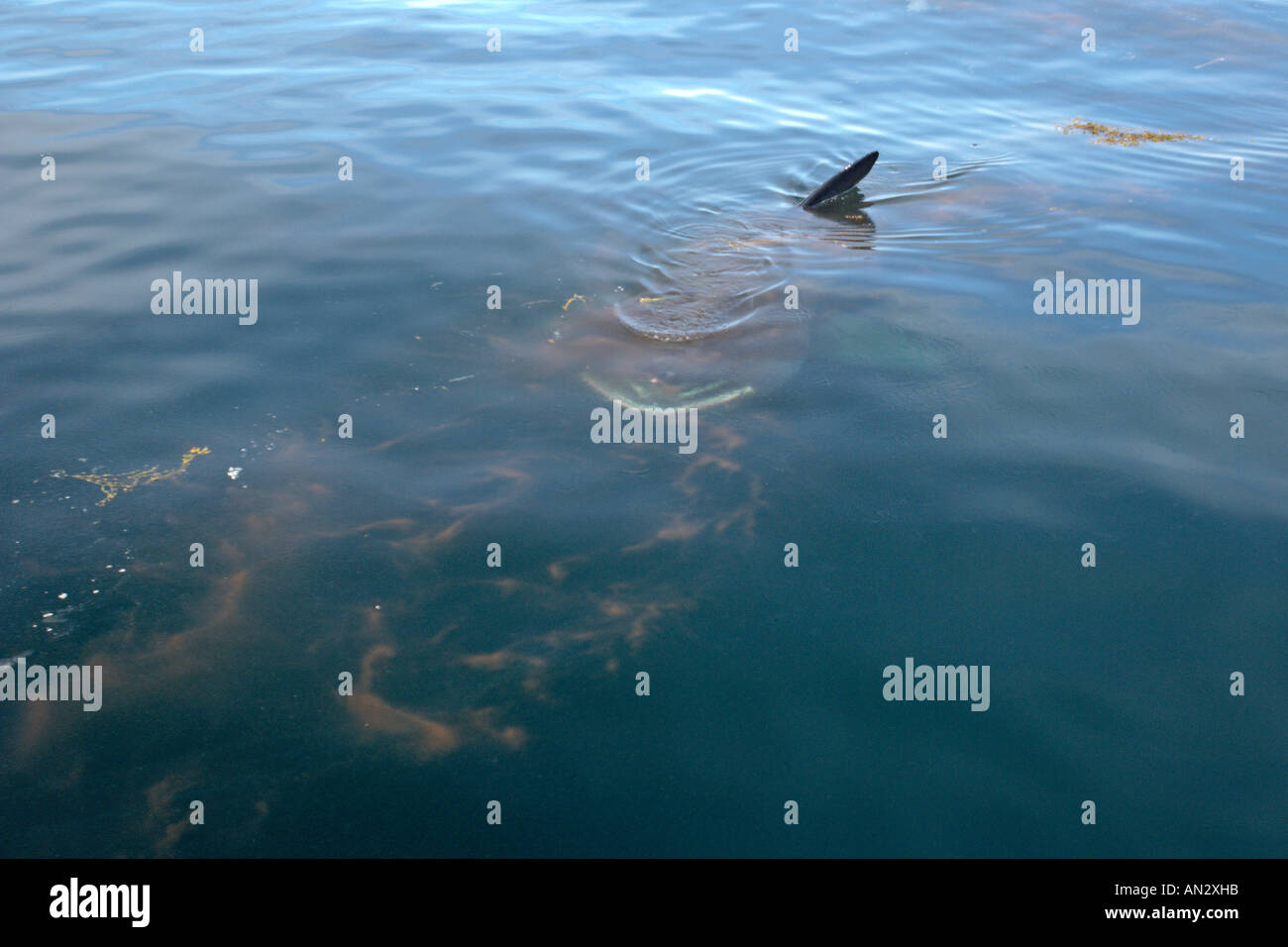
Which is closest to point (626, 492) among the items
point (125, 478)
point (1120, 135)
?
Answer: point (125, 478)

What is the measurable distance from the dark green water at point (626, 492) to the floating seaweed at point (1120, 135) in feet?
2.17

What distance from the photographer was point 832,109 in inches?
958

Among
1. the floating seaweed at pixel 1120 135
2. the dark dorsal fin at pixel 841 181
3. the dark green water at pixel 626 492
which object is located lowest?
the dark green water at pixel 626 492

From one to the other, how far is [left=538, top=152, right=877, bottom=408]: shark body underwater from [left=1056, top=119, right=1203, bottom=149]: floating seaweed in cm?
814

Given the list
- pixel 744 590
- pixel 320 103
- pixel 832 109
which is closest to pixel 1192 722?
pixel 744 590

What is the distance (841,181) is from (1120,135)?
27.7 ft

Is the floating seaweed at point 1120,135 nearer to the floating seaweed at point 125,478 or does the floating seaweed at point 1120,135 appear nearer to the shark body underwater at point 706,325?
the shark body underwater at point 706,325

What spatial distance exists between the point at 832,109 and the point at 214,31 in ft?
58.9

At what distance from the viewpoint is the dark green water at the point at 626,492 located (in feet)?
30.1

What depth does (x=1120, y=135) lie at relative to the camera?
75.9 ft

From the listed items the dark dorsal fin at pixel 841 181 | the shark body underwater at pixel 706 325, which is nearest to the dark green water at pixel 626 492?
the shark body underwater at pixel 706 325

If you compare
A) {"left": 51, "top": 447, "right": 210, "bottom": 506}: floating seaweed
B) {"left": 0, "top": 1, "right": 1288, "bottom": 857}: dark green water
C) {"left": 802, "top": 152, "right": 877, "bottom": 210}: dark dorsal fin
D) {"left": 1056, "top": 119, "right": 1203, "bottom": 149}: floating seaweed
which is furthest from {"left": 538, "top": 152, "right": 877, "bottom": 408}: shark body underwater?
{"left": 1056, "top": 119, "right": 1203, "bottom": 149}: floating seaweed

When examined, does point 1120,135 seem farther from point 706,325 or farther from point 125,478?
point 125,478

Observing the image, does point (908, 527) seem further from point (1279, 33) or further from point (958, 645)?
point (1279, 33)
